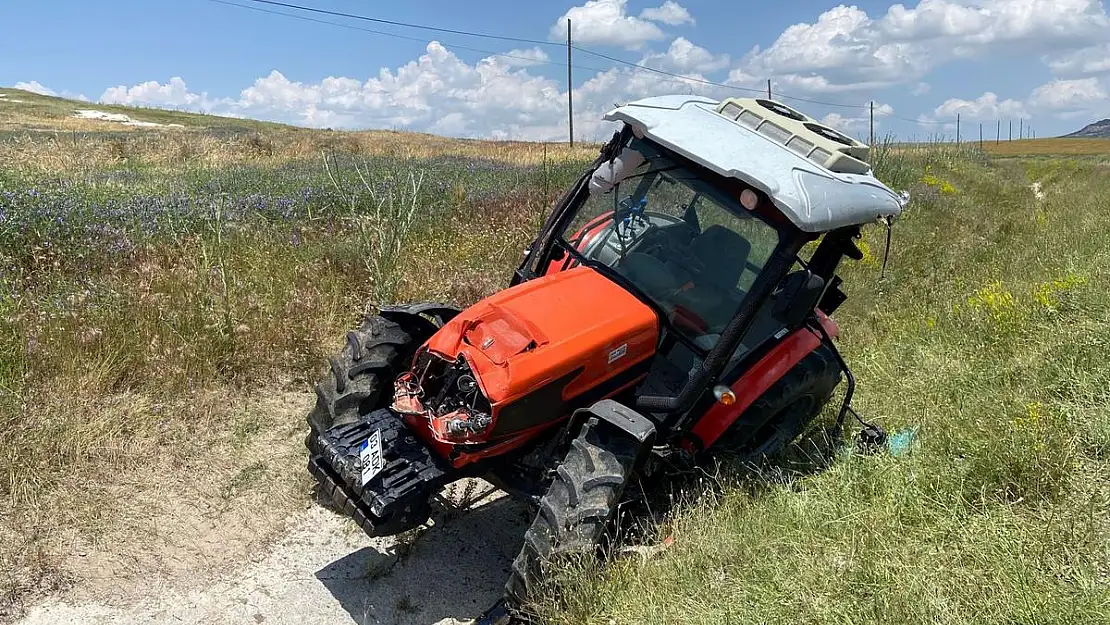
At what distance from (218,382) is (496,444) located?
110 inches

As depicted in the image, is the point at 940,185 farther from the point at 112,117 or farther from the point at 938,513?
the point at 112,117

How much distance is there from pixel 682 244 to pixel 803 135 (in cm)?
86

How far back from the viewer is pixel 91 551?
3.84 m

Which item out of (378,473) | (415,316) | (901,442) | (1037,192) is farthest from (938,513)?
(1037,192)

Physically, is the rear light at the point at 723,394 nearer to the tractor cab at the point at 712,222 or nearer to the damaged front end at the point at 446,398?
the tractor cab at the point at 712,222

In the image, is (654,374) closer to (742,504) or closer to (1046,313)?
(742,504)

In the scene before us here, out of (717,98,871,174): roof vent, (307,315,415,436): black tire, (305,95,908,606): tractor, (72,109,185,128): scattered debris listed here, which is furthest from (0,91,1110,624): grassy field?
(72,109,185,128): scattered debris

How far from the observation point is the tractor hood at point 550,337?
11.4 feet

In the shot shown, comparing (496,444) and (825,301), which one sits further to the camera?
(825,301)

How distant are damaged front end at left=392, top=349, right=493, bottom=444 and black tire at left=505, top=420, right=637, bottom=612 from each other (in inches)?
16.9

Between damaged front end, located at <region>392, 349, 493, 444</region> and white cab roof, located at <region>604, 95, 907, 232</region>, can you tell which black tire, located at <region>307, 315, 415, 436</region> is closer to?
damaged front end, located at <region>392, 349, 493, 444</region>

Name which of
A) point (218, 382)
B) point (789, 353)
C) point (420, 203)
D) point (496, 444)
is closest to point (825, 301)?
point (789, 353)

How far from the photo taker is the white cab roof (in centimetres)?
358

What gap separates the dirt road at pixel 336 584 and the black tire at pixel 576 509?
0.75m
